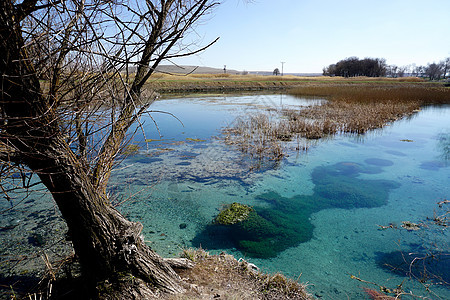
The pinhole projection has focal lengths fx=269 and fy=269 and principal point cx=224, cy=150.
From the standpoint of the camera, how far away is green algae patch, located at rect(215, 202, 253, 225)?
5293 mm

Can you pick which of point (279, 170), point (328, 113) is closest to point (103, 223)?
point (279, 170)

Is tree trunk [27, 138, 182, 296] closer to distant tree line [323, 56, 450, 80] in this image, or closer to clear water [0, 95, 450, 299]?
clear water [0, 95, 450, 299]

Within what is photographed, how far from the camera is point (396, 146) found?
36.0ft

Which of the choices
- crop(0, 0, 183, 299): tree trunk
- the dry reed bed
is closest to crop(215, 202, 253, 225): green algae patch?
crop(0, 0, 183, 299): tree trunk

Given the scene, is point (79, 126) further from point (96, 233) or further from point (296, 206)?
point (296, 206)

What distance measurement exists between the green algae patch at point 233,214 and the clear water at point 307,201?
0.58 feet

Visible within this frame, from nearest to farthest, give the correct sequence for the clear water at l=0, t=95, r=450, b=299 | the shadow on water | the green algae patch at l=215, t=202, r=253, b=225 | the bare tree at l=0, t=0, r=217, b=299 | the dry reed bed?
1. the bare tree at l=0, t=0, r=217, b=299
2. the clear water at l=0, t=95, r=450, b=299
3. the shadow on water
4. the green algae patch at l=215, t=202, r=253, b=225
5. the dry reed bed

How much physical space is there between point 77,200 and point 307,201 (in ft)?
17.0

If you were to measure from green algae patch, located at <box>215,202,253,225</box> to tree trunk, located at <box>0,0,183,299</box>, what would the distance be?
2313 millimetres

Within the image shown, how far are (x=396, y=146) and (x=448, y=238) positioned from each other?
710 centimetres

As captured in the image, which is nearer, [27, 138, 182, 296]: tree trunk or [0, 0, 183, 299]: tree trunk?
[0, 0, 183, 299]: tree trunk

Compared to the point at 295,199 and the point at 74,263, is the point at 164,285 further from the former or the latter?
the point at 295,199

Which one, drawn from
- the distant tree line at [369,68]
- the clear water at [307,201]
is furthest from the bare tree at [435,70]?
the clear water at [307,201]

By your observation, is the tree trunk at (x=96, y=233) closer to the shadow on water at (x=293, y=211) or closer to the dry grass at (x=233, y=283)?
the dry grass at (x=233, y=283)
